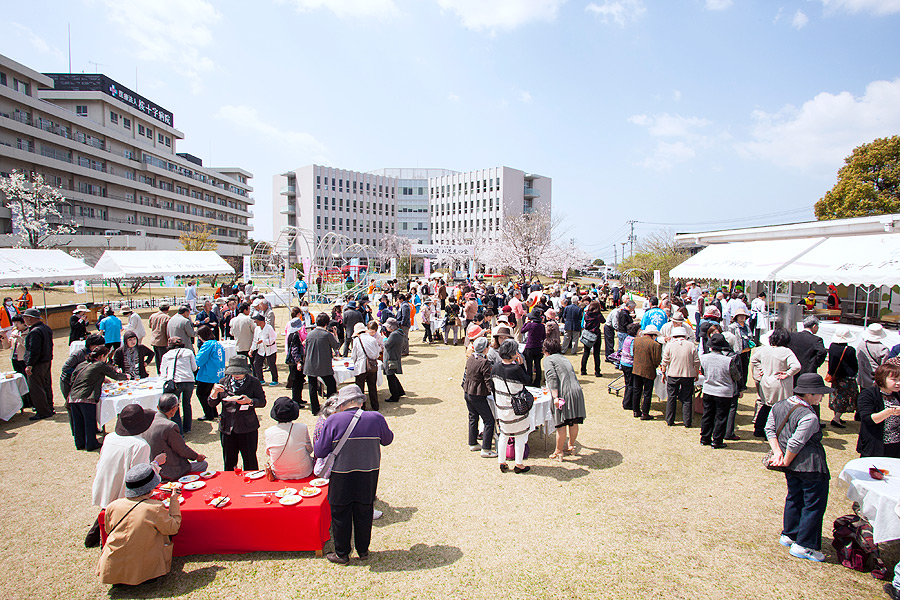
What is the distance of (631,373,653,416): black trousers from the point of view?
7320 mm

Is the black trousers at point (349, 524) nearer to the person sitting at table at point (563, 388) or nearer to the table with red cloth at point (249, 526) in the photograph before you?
the table with red cloth at point (249, 526)

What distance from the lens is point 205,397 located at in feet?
23.4

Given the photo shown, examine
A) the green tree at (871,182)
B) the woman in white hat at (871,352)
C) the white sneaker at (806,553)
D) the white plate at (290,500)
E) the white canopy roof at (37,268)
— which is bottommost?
the white sneaker at (806,553)

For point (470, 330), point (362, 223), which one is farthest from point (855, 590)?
point (362, 223)

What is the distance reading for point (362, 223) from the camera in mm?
76375

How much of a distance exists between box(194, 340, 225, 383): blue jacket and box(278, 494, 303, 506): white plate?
3688mm

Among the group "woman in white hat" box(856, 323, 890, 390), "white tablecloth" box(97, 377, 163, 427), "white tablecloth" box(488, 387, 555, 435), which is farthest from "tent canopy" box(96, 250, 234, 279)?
"woman in white hat" box(856, 323, 890, 390)

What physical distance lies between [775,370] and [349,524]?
5.71m

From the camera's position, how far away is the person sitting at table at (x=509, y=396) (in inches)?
201

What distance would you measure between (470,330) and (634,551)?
4.48m

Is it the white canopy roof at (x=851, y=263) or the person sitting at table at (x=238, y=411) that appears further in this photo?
the white canopy roof at (x=851, y=263)

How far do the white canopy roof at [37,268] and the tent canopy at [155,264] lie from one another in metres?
0.80

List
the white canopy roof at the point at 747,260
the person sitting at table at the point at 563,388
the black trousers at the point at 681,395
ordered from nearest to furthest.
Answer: the person sitting at table at the point at 563,388, the black trousers at the point at 681,395, the white canopy roof at the point at 747,260

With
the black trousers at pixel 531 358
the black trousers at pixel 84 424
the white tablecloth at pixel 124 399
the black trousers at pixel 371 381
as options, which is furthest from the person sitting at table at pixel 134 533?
the black trousers at pixel 531 358
